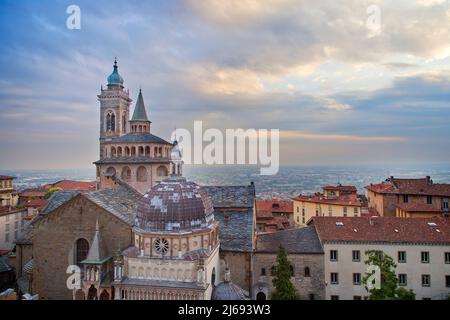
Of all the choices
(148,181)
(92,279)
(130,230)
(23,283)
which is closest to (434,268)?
(130,230)

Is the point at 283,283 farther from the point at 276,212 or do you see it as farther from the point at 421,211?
the point at 276,212

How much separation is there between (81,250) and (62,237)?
1.76 meters

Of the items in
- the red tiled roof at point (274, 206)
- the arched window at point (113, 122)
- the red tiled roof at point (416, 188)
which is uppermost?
the arched window at point (113, 122)

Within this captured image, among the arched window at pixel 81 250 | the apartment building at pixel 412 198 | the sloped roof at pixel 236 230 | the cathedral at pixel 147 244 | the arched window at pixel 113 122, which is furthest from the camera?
the arched window at pixel 113 122

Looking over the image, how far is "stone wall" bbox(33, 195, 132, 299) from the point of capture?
24.2m

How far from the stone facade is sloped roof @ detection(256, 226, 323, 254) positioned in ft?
1.48

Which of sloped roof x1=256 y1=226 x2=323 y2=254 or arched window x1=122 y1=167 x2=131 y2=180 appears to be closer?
sloped roof x1=256 y1=226 x2=323 y2=254

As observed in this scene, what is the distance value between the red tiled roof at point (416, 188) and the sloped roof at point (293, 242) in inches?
814

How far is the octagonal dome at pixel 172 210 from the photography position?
71.3 ft

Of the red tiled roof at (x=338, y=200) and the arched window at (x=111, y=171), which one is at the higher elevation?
the arched window at (x=111, y=171)

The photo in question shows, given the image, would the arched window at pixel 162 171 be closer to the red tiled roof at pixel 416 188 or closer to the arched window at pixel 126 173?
the arched window at pixel 126 173

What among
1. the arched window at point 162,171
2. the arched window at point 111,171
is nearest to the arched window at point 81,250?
the arched window at point 111,171

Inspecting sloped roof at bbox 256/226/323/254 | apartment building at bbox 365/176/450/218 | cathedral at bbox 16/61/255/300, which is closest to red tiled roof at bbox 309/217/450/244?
sloped roof at bbox 256/226/323/254

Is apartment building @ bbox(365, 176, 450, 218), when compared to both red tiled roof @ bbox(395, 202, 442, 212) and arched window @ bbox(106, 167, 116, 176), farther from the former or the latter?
arched window @ bbox(106, 167, 116, 176)
